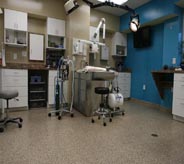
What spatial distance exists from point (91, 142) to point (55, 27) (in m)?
3.28

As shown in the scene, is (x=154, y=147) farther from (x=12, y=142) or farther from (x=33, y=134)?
(x=12, y=142)

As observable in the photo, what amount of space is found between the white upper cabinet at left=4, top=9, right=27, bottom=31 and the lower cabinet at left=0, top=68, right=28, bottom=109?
3.59 feet

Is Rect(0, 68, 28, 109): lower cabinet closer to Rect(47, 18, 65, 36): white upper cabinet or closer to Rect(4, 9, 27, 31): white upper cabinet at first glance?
Rect(4, 9, 27, 31): white upper cabinet

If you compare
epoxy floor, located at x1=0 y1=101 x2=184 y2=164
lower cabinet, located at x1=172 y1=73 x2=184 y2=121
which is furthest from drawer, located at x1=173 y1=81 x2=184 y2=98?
epoxy floor, located at x1=0 y1=101 x2=184 y2=164

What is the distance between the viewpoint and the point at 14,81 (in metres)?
3.52

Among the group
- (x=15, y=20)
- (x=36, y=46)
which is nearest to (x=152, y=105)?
(x=36, y=46)

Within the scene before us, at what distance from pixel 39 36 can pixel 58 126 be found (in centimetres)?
271

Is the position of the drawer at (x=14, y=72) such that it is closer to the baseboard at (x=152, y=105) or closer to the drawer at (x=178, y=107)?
the drawer at (x=178, y=107)

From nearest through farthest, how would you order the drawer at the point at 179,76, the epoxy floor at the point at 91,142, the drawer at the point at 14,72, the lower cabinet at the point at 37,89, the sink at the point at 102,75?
the epoxy floor at the point at 91,142 < the drawer at the point at 179,76 < the sink at the point at 102,75 < the drawer at the point at 14,72 < the lower cabinet at the point at 37,89

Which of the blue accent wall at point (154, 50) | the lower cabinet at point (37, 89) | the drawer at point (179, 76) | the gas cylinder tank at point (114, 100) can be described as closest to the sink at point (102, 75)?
the gas cylinder tank at point (114, 100)

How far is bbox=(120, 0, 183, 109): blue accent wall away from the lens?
12.4ft

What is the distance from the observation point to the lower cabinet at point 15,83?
3.42 metres

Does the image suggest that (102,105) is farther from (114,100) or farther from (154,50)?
(154,50)

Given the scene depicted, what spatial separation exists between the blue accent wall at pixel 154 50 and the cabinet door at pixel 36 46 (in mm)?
2798
